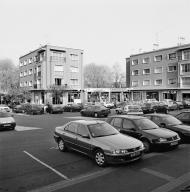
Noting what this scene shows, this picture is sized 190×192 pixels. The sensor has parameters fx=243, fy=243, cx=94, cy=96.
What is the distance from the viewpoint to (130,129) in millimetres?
10758

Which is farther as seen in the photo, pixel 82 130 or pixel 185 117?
pixel 185 117

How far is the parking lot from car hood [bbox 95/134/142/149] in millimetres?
679

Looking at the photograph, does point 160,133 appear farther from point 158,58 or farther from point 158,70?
point 158,58

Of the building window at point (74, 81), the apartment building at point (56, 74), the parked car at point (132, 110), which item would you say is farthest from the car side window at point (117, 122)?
the building window at point (74, 81)

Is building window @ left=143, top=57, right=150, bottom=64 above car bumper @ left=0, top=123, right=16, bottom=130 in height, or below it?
above

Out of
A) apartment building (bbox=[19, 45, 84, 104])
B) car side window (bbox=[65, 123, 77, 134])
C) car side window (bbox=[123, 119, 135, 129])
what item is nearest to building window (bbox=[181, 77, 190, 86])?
apartment building (bbox=[19, 45, 84, 104])

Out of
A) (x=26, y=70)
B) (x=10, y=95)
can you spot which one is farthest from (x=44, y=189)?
(x=26, y=70)

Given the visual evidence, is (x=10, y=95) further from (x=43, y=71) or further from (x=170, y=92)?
(x=170, y=92)

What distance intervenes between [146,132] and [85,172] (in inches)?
148

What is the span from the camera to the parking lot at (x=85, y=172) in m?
6.49

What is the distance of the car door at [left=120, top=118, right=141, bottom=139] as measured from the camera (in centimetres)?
1049

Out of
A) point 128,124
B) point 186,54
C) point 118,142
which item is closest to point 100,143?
point 118,142

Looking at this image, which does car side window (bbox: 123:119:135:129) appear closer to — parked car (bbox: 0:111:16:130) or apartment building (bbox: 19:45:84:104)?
parked car (bbox: 0:111:16:130)

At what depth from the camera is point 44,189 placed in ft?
20.9
